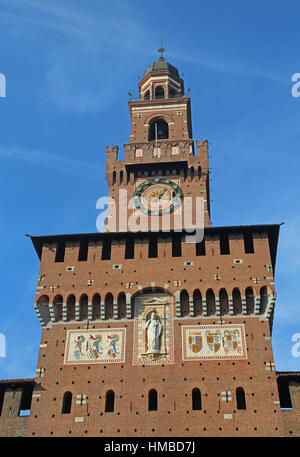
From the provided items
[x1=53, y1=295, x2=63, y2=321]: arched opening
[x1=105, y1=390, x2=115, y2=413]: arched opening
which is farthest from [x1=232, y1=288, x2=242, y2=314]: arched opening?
[x1=53, y1=295, x2=63, y2=321]: arched opening

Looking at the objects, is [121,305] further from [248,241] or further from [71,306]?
[248,241]

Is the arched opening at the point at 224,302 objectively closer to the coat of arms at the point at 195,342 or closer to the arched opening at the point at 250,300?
the arched opening at the point at 250,300

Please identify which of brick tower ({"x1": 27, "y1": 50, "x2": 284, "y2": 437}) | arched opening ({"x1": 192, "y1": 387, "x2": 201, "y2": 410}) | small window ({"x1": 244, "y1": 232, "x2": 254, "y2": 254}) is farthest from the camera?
small window ({"x1": 244, "y1": 232, "x2": 254, "y2": 254})

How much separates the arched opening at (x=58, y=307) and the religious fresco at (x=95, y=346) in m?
1.04

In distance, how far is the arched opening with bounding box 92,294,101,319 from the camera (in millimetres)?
30875

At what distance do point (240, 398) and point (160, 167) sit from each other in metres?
17.1

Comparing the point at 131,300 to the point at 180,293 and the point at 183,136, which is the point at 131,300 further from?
the point at 183,136

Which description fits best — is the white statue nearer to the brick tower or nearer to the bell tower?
the brick tower

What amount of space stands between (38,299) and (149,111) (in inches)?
730

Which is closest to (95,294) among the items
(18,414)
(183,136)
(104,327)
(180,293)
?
(104,327)

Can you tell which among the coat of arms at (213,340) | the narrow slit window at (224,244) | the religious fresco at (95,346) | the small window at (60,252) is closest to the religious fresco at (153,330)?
the religious fresco at (95,346)

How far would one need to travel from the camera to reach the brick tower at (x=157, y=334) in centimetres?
2766

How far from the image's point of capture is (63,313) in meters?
30.9

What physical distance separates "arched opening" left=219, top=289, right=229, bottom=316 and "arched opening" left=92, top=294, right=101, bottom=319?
6.22m
